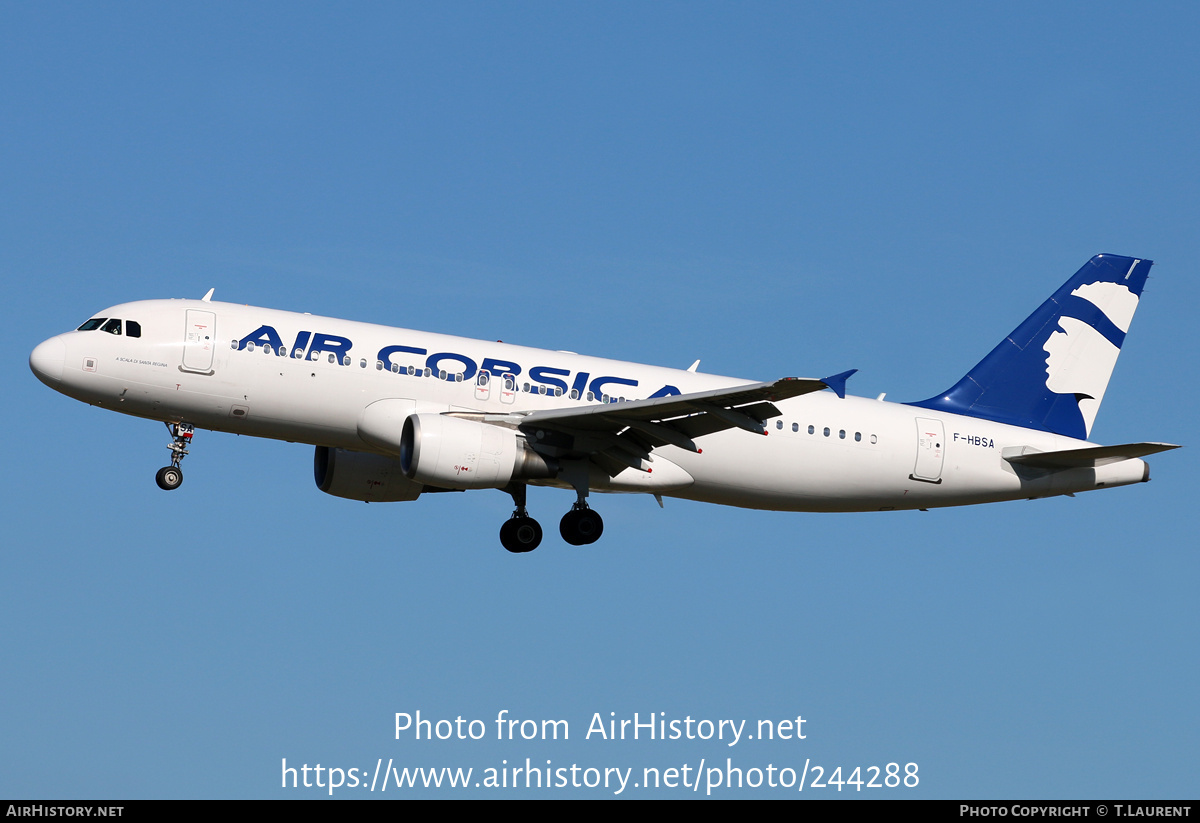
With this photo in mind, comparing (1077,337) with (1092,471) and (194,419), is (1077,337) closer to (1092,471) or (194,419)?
(1092,471)

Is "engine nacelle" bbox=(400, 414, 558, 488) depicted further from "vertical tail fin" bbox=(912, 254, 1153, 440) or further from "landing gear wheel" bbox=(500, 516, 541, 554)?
"vertical tail fin" bbox=(912, 254, 1153, 440)

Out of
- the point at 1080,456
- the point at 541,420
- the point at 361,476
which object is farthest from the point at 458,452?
the point at 1080,456

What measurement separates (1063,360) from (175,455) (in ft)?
70.0

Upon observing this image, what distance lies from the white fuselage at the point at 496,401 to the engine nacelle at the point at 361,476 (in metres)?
2.69

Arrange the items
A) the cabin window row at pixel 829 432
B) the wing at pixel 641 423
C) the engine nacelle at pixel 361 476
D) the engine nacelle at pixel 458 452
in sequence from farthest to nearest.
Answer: the engine nacelle at pixel 361 476, the cabin window row at pixel 829 432, the engine nacelle at pixel 458 452, the wing at pixel 641 423

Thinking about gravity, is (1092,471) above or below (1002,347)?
below

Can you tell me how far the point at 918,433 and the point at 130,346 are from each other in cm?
1728

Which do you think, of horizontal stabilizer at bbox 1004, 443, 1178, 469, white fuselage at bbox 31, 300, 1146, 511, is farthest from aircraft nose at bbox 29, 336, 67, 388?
horizontal stabilizer at bbox 1004, 443, 1178, 469

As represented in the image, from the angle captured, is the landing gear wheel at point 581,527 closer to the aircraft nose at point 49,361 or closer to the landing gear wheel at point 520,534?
the landing gear wheel at point 520,534

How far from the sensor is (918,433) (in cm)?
3198

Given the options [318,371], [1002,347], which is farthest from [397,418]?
[1002,347]

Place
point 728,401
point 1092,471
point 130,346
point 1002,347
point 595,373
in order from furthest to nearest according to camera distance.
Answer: point 1002,347 < point 1092,471 < point 595,373 < point 130,346 < point 728,401

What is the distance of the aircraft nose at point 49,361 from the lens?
27.9m

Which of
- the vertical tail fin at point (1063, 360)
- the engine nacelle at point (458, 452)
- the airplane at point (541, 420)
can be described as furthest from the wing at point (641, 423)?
the vertical tail fin at point (1063, 360)
